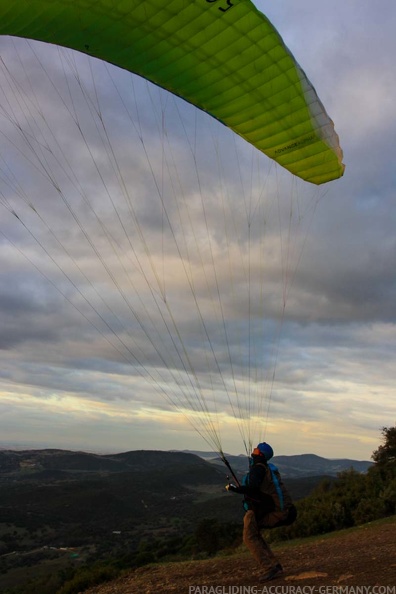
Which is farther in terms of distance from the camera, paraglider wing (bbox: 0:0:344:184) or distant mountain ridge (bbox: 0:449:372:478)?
distant mountain ridge (bbox: 0:449:372:478)

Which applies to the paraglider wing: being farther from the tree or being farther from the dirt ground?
the tree

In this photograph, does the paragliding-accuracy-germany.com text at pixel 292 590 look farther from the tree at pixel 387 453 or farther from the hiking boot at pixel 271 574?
the tree at pixel 387 453

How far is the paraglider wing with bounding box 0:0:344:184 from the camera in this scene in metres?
8.38

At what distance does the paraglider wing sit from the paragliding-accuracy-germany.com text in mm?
8393

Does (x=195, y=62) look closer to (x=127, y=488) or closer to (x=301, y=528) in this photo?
(x=301, y=528)

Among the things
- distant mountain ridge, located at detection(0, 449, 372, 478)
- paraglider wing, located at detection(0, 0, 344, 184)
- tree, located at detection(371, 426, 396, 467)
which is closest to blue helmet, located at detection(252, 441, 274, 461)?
paraglider wing, located at detection(0, 0, 344, 184)

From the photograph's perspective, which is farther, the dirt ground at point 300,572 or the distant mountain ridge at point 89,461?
the distant mountain ridge at point 89,461

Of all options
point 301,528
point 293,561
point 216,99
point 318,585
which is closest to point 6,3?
point 216,99

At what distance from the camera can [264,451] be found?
721 centimetres

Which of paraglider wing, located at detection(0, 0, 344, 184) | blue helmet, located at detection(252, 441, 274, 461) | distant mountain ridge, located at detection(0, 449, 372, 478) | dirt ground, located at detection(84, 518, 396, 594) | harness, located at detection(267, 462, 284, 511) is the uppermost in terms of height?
paraglider wing, located at detection(0, 0, 344, 184)

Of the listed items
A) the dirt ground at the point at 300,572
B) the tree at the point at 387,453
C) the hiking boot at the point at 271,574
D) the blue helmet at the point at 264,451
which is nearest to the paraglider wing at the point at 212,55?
the blue helmet at the point at 264,451

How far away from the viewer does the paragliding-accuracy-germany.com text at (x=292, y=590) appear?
5.95 m

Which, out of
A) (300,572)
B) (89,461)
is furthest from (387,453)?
(89,461)

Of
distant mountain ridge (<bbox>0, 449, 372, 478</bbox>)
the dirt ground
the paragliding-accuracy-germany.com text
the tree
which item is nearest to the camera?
the paragliding-accuracy-germany.com text
